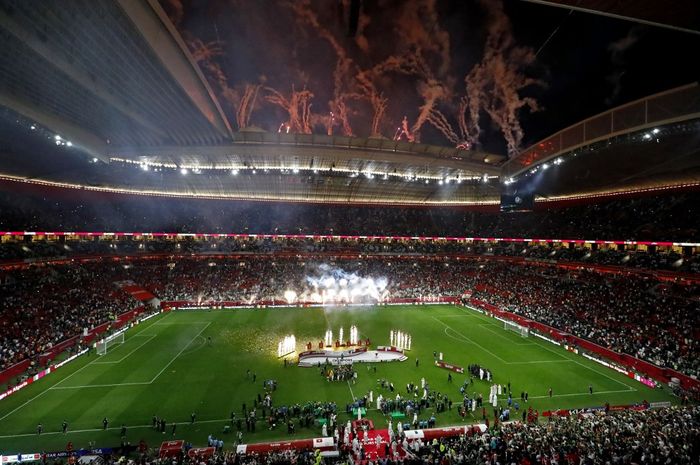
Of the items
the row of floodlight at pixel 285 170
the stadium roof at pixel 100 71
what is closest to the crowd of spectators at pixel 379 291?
the row of floodlight at pixel 285 170

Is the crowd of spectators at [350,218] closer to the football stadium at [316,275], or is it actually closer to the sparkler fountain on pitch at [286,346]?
the football stadium at [316,275]

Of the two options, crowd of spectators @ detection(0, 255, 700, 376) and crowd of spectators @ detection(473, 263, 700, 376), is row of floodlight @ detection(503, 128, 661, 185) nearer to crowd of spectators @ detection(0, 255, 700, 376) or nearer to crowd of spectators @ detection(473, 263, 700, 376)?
crowd of spectators @ detection(0, 255, 700, 376)

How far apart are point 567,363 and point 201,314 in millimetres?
39008

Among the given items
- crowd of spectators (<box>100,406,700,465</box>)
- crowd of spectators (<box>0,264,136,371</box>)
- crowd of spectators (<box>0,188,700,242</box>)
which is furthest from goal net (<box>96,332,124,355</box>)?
crowd of spectators (<box>0,188,700,242</box>)

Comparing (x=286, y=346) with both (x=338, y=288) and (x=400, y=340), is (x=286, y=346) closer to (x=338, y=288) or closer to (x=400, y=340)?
(x=400, y=340)

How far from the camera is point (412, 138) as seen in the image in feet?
147

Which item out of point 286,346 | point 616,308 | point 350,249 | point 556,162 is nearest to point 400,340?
point 286,346

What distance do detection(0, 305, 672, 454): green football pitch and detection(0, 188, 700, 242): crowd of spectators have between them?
64.9ft

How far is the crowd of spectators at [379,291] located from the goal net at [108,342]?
9.69 ft

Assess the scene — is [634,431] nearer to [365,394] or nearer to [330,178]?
[365,394]

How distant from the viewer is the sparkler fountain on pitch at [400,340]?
3196 centimetres

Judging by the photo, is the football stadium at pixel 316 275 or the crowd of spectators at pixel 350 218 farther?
the crowd of spectators at pixel 350 218

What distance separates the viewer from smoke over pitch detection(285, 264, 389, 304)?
51.5 m

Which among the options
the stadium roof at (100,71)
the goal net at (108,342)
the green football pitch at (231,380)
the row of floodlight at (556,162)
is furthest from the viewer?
the goal net at (108,342)
